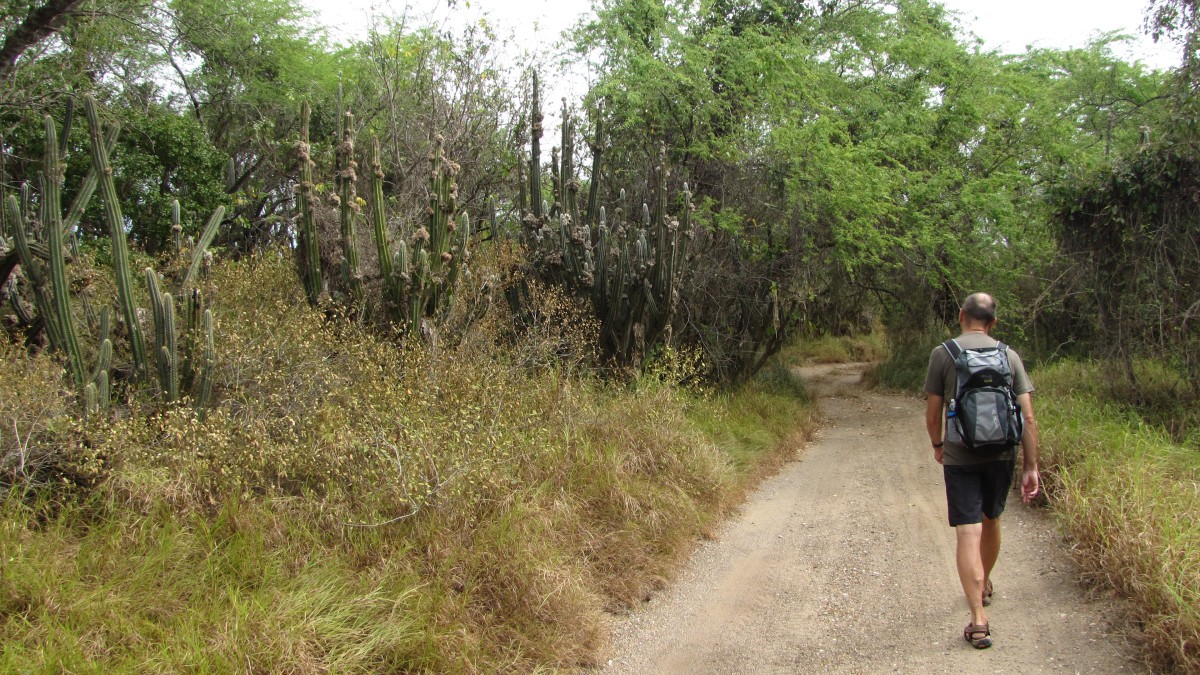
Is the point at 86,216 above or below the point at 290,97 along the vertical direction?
below

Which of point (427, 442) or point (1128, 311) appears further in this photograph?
point (1128, 311)

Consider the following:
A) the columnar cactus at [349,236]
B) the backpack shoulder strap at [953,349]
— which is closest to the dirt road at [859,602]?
the backpack shoulder strap at [953,349]

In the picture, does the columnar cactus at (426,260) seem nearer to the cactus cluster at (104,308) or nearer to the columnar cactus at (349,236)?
the columnar cactus at (349,236)

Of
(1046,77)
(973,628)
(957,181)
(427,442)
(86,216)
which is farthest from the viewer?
(1046,77)

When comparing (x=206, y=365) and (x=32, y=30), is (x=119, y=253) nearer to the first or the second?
(x=206, y=365)

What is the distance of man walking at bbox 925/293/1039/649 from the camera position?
4055mm

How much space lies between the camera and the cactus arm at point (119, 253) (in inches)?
190

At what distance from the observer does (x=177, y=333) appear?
16.6 feet

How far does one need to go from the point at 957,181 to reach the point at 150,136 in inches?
441

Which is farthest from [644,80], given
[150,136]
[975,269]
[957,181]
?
[150,136]

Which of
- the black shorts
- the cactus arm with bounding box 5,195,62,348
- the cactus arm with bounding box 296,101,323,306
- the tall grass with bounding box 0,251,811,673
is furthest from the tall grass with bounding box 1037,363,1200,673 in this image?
the cactus arm with bounding box 5,195,62,348

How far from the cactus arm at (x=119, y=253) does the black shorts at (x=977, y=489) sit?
4549 millimetres

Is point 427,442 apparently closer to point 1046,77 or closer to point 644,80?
point 644,80

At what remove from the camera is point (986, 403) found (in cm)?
396
